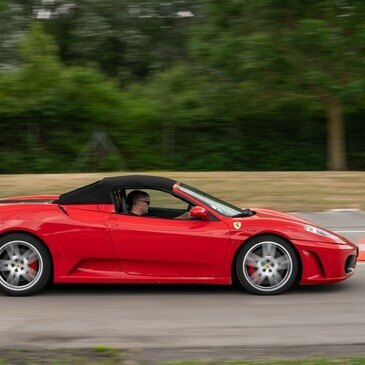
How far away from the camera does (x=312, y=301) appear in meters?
7.90

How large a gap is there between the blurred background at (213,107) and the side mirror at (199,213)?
14878 millimetres

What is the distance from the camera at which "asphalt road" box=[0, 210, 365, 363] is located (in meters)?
6.18

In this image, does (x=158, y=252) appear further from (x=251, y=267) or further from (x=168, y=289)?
(x=251, y=267)

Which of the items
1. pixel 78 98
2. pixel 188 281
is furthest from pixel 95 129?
pixel 188 281

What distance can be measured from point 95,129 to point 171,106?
7.72 ft

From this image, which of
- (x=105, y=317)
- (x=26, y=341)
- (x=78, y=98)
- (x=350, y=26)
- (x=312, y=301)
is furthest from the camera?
(x=78, y=98)

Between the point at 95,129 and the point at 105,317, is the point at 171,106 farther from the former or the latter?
the point at 105,317

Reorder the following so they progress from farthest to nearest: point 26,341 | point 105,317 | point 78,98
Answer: point 78,98
point 105,317
point 26,341

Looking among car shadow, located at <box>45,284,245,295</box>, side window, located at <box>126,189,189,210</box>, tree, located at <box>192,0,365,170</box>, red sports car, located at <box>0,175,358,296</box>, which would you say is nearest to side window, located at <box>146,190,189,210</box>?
side window, located at <box>126,189,189,210</box>

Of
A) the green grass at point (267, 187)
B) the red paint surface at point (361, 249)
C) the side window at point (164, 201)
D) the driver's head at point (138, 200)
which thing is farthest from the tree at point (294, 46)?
the driver's head at point (138, 200)

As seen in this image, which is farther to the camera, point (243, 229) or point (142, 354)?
point (243, 229)

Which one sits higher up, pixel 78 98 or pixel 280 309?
pixel 78 98

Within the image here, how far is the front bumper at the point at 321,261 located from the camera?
8.12 meters

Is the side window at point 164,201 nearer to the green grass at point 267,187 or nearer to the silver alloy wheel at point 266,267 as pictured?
the silver alloy wheel at point 266,267
